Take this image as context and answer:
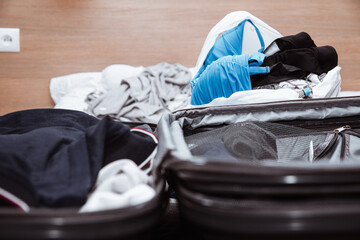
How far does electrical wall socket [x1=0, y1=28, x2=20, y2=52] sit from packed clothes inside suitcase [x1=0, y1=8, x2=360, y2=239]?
Result: 1204mm

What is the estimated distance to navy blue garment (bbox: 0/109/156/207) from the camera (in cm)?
35

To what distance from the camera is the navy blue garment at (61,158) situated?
35 cm

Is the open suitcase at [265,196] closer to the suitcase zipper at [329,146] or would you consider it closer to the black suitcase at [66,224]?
the black suitcase at [66,224]

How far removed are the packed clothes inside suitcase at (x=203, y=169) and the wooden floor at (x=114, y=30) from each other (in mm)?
864

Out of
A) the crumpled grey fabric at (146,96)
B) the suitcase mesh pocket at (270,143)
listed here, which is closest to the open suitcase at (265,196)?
the suitcase mesh pocket at (270,143)

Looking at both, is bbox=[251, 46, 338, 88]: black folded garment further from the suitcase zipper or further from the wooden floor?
the wooden floor

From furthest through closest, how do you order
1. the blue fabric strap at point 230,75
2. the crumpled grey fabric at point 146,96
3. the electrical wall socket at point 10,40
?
the electrical wall socket at point 10,40, the crumpled grey fabric at point 146,96, the blue fabric strap at point 230,75

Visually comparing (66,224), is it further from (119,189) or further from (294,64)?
(294,64)

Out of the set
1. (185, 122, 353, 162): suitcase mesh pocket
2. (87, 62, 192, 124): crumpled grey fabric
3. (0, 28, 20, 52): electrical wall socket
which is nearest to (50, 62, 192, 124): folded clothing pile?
(87, 62, 192, 124): crumpled grey fabric

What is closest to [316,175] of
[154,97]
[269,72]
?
[269,72]

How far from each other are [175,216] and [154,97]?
78 centimetres

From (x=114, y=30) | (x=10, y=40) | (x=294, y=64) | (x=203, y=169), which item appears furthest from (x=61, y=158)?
(x=10, y=40)

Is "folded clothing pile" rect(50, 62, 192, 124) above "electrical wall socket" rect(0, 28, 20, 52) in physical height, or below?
below

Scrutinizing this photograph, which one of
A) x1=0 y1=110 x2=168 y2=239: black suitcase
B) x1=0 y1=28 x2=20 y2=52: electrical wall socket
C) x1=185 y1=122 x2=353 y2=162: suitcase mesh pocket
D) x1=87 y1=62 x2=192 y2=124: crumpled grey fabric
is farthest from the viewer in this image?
x1=0 y1=28 x2=20 y2=52: electrical wall socket
